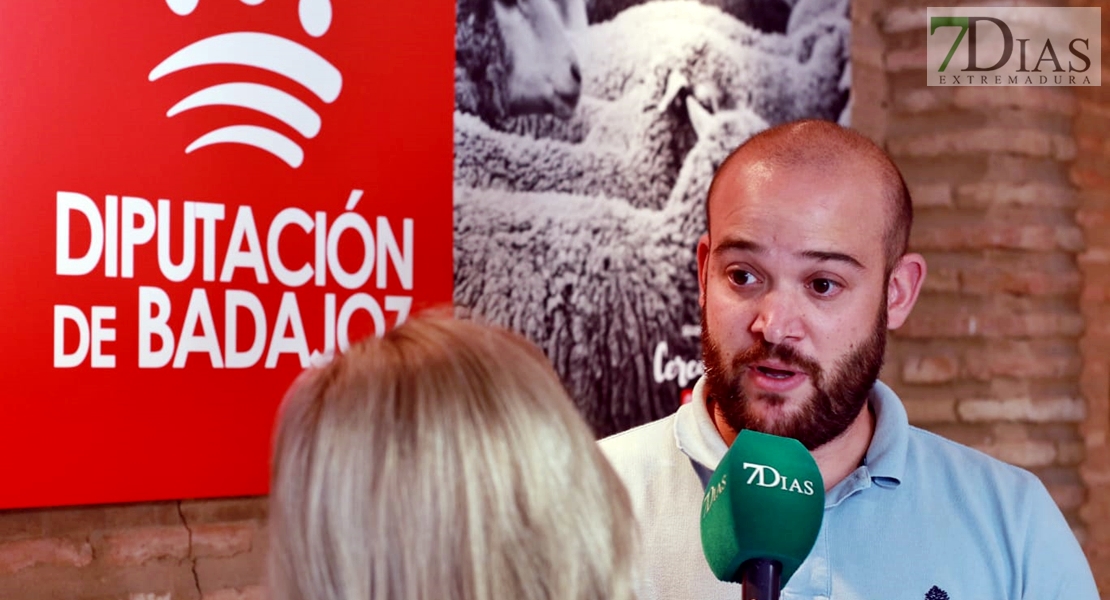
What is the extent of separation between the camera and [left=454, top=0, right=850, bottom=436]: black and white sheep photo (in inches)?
113

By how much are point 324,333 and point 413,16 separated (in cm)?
71

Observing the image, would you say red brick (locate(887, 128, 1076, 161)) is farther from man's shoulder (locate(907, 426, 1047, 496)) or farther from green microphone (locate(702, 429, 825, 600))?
green microphone (locate(702, 429, 825, 600))

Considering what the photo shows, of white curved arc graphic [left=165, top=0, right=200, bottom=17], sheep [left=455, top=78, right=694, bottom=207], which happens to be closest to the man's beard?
sheep [left=455, top=78, right=694, bottom=207]

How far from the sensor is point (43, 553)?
7.47 ft

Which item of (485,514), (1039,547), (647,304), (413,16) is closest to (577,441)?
(485,514)

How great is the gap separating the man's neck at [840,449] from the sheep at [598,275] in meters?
0.99

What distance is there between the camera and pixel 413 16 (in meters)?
2.74

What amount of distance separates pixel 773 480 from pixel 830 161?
0.72 m

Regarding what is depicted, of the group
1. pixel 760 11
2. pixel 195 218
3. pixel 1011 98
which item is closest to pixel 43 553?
pixel 195 218

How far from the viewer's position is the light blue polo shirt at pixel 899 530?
1783mm

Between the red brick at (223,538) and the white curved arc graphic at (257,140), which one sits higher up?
the white curved arc graphic at (257,140)

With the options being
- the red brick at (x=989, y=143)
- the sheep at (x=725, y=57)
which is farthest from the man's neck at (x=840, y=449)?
the red brick at (x=989, y=143)

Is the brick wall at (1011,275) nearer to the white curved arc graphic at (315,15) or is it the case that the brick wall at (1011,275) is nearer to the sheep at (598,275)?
the sheep at (598,275)

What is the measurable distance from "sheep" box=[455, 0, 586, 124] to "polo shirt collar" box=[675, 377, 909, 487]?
44.4 inches
